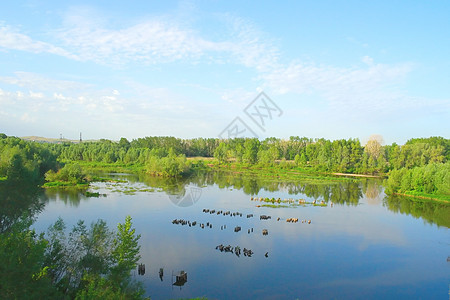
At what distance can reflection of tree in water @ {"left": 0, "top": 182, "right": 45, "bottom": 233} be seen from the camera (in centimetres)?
2156

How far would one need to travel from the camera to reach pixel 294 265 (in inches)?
933

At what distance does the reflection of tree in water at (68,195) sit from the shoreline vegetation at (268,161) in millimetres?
4146

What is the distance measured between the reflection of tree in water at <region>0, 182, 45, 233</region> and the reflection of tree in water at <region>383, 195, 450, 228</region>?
42841 mm

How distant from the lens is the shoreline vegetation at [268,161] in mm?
56688

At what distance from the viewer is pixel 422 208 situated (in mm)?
46562

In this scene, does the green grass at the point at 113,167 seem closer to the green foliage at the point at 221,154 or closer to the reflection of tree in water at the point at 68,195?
the green foliage at the point at 221,154

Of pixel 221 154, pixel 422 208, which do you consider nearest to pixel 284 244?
pixel 422 208

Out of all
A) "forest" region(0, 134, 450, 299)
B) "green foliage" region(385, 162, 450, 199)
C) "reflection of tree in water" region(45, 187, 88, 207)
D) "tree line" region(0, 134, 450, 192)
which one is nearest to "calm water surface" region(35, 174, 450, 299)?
"reflection of tree in water" region(45, 187, 88, 207)

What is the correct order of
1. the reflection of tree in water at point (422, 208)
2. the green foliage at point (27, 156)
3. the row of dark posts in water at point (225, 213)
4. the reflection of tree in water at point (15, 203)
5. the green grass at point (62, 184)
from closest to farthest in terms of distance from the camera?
the reflection of tree in water at point (15, 203) < the row of dark posts in water at point (225, 213) < the reflection of tree in water at point (422, 208) < the green foliage at point (27, 156) < the green grass at point (62, 184)

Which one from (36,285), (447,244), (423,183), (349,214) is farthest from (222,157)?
(36,285)

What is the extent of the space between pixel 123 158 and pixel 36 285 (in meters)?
94.9

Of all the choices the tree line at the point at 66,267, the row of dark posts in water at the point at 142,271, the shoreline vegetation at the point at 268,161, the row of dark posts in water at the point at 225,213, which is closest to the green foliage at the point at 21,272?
the tree line at the point at 66,267

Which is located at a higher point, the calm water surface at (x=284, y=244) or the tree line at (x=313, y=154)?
the tree line at (x=313, y=154)

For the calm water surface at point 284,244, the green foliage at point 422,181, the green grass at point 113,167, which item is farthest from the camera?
the green grass at point 113,167
